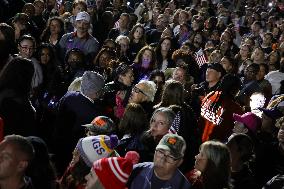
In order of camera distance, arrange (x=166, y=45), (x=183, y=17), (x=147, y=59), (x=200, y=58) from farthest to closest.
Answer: (x=183, y=17) → (x=200, y=58) → (x=166, y=45) → (x=147, y=59)

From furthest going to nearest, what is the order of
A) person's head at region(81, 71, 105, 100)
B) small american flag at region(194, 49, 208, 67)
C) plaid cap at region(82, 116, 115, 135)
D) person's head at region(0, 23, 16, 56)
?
small american flag at region(194, 49, 208, 67), person's head at region(0, 23, 16, 56), person's head at region(81, 71, 105, 100), plaid cap at region(82, 116, 115, 135)

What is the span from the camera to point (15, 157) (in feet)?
11.0

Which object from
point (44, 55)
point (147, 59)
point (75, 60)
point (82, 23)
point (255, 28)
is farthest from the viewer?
point (255, 28)

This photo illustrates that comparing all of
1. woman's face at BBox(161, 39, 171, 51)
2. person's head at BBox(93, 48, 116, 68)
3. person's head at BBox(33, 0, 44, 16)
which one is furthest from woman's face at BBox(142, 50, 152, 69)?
person's head at BBox(33, 0, 44, 16)

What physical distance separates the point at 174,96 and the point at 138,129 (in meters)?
0.79

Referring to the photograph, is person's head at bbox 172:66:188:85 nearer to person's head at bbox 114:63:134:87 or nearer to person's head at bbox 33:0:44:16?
person's head at bbox 114:63:134:87

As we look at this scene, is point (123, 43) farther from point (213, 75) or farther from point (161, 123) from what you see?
point (161, 123)

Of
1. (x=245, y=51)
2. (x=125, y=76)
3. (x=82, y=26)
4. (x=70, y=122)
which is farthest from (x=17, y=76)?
(x=245, y=51)

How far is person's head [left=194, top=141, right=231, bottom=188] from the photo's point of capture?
4.15m

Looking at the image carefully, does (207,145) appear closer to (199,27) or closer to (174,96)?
(174,96)

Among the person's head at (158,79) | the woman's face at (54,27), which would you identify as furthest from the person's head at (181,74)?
the woman's face at (54,27)

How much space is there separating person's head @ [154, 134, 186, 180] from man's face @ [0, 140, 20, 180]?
3.76 ft

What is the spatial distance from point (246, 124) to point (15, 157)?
322 centimetres

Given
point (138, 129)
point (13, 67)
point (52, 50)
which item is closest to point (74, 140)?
point (138, 129)
